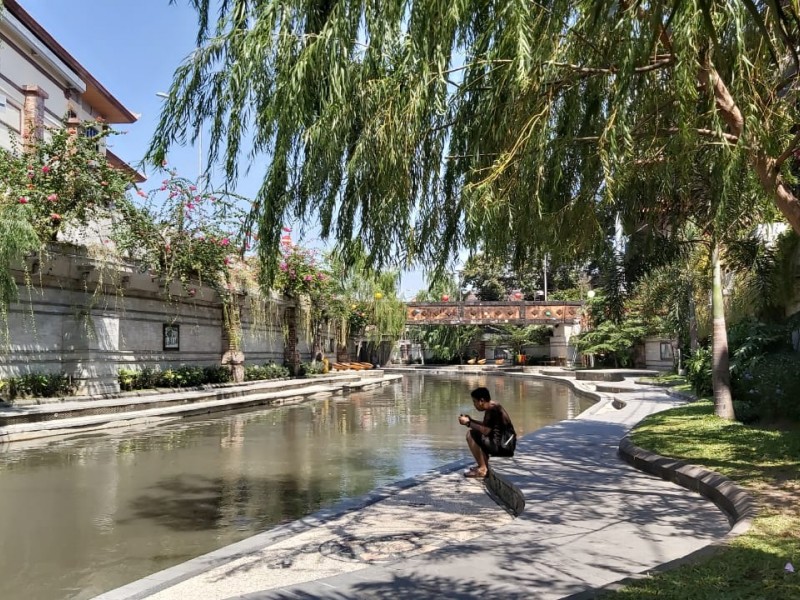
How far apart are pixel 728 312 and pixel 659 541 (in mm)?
12424

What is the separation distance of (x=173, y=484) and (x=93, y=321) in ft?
29.5

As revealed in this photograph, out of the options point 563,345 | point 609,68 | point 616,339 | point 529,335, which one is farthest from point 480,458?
point 529,335

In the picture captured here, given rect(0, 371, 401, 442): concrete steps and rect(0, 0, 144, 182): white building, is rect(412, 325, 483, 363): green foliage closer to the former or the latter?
rect(0, 371, 401, 442): concrete steps

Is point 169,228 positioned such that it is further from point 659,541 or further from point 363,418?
point 659,541

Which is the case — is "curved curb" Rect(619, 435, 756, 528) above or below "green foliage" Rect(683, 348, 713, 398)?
below

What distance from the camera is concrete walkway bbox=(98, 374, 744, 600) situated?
3.97 m

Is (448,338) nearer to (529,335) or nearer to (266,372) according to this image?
(529,335)

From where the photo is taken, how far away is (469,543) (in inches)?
188

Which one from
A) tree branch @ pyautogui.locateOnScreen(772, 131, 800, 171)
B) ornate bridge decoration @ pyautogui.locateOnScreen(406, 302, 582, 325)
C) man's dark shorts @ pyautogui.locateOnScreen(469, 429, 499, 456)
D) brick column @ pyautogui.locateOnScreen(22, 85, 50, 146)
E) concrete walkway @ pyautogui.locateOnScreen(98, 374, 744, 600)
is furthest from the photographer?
ornate bridge decoration @ pyautogui.locateOnScreen(406, 302, 582, 325)

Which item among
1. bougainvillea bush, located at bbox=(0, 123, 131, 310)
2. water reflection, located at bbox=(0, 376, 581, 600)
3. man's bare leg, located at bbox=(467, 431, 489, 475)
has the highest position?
bougainvillea bush, located at bbox=(0, 123, 131, 310)

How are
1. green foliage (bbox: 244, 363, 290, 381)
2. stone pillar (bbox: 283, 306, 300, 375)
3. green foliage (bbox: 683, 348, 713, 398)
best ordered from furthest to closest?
1. stone pillar (bbox: 283, 306, 300, 375)
2. green foliage (bbox: 244, 363, 290, 381)
3. green foliage (bbox: 683, 348, 713, 398)

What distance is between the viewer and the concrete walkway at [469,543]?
3973 mm

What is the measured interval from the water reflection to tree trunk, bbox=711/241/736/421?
160 inches

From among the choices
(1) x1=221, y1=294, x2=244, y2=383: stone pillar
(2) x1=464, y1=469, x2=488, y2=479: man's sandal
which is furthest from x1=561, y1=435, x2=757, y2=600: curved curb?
(1) x1=221, y1=294, x2=244, y2=383: stone pillar
